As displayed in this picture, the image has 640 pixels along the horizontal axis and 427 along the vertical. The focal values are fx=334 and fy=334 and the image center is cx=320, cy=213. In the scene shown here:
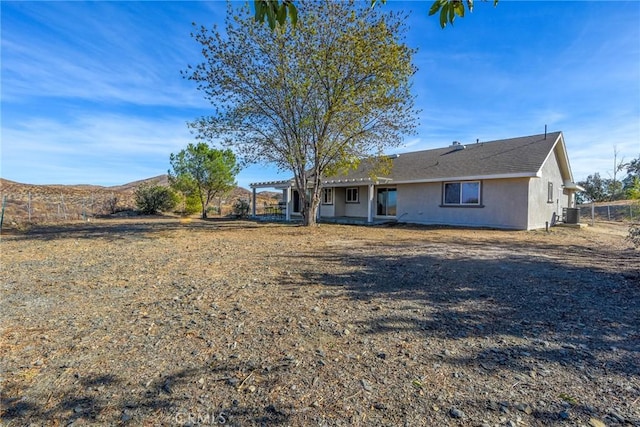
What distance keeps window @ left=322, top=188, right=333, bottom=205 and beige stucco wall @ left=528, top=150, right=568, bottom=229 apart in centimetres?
1120

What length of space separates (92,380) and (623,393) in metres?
3.81

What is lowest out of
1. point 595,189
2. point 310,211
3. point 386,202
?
point 310,211

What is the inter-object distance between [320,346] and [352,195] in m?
18.7

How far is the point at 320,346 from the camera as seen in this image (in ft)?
9.95

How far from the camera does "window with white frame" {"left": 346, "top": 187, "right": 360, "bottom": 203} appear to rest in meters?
21.1

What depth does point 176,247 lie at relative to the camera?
351 inches

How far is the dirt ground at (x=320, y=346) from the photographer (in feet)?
7.11

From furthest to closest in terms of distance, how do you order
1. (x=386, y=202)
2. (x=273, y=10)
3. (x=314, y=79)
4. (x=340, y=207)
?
(x=340, y=207), (x=386, y=202), (x=314, y=79), (x=273, y=10)

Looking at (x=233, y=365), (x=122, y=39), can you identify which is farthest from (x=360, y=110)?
(x=233, y=365)

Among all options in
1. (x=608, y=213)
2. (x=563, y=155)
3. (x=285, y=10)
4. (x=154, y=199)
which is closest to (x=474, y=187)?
(x=563, y=155)

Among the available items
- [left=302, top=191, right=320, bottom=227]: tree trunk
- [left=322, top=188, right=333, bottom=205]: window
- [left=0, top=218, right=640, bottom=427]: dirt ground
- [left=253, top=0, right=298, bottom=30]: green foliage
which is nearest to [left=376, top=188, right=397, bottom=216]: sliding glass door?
[left=322, top=188, right=333, bottom=205]: window

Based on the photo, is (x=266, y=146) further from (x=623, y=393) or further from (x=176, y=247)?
(x=623, y=393)

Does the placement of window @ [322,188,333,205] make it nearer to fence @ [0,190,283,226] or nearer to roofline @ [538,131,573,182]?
fence @ [0,190,283,226]

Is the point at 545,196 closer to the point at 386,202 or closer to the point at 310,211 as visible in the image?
the point at 386,202
